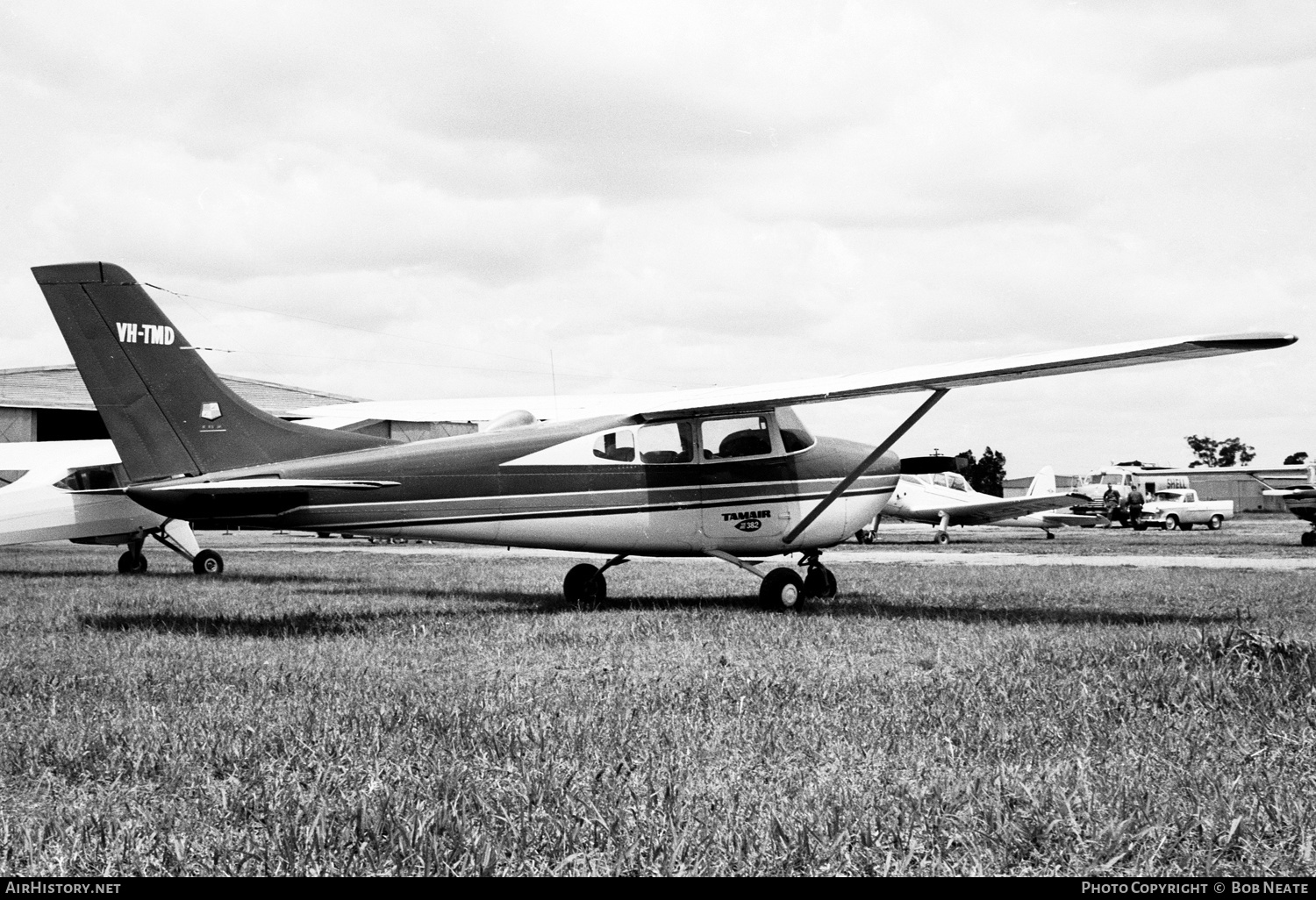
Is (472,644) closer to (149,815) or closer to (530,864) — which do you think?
(149,815)

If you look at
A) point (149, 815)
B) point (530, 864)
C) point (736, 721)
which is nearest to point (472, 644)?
point (736, 721)

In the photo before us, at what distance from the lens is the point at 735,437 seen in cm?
1127

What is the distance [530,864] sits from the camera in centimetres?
305

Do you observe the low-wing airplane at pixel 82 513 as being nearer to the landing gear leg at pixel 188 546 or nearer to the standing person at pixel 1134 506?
the landing gear leg at pixel 188 546

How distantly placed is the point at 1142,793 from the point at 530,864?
1.96 metres

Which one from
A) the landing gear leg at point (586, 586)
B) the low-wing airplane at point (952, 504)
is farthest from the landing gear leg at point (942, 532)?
the landing gear leg at point (586, 586)

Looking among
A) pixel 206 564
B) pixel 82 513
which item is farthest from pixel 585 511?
pixel 82 513

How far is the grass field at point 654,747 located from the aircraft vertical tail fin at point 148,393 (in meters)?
1.52

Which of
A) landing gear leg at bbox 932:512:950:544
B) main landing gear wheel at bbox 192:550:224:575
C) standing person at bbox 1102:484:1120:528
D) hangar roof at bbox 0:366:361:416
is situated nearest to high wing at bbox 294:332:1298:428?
main landing gear wheel at bbox 192:550:224:575

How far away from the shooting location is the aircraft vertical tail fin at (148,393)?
9562mm

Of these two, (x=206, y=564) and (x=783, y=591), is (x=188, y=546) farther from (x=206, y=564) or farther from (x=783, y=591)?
(x=783, y=591)

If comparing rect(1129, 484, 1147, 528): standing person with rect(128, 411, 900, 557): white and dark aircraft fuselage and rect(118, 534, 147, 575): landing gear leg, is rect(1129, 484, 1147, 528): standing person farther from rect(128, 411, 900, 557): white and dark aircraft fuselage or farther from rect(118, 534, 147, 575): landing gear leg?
rect(118, 534, 147, 575): landing gear leg

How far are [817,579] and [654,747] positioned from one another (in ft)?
25.0
